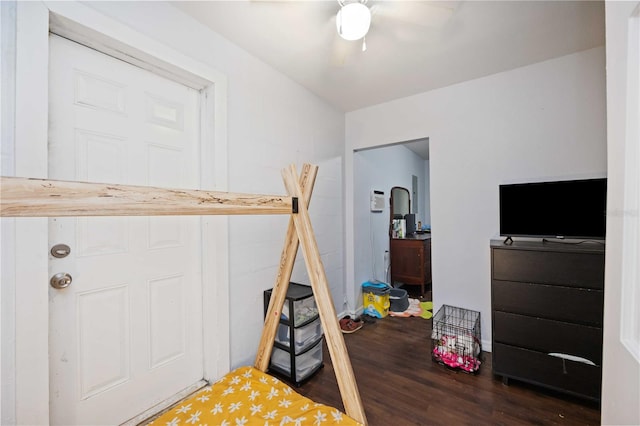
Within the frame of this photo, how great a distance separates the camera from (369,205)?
3482 mm

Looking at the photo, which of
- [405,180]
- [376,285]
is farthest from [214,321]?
[405,180]

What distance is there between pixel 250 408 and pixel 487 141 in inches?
107

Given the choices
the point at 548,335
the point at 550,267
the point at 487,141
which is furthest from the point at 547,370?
the point at 487,141

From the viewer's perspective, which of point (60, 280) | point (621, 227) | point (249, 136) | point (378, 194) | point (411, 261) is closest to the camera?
point (621, 227)

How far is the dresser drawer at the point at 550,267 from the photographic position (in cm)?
Result: 158

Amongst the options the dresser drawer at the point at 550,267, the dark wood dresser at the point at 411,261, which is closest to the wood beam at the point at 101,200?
the dresser drawer at the point at 550,267

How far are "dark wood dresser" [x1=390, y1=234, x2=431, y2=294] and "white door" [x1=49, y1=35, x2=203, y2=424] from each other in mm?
3027

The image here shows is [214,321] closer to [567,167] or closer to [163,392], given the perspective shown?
[163,392]

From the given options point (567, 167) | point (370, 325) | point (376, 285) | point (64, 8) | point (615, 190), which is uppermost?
point (64, 8)

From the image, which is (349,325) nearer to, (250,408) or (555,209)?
(250,408)

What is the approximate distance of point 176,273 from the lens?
1.69 m

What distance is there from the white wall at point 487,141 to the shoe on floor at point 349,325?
2.86ft

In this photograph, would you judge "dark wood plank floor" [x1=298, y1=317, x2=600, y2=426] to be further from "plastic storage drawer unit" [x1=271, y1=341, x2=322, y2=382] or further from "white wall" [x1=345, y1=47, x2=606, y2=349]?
"white wall" [x1=345, y1=47, x2=606, y2=349]

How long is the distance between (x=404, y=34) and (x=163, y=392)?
279 cm
